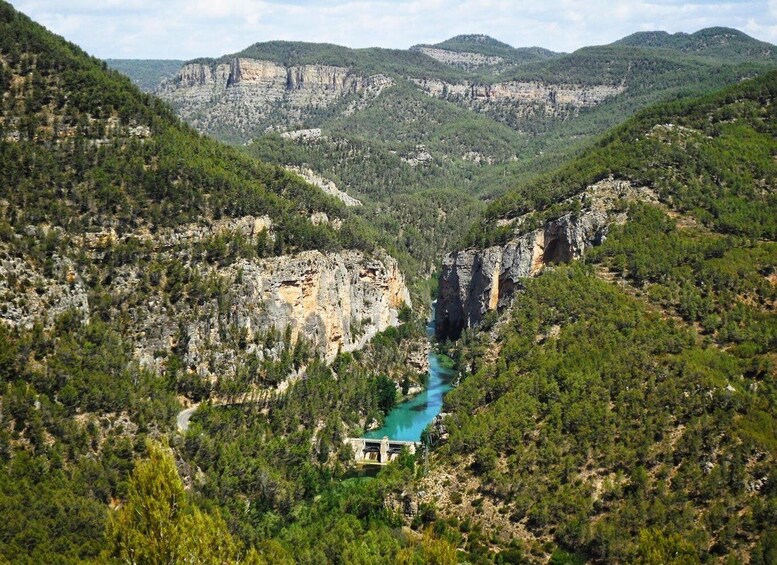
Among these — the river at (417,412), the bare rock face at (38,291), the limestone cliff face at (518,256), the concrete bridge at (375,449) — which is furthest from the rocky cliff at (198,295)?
the limestone cliff face at (518,256)

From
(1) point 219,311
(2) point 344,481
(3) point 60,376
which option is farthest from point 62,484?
(1) point 219,311

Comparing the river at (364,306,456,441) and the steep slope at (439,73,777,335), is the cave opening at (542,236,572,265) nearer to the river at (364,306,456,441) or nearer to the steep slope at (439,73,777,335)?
the steep slope at (439,73,777,335)

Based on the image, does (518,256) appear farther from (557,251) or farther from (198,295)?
(198,295)

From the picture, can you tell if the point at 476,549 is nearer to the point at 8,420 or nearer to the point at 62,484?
the point at 62,484

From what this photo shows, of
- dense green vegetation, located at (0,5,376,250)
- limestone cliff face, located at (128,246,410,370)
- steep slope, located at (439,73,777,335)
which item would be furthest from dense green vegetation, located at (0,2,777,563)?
limestone cliff face, located at (128,246,410,370)

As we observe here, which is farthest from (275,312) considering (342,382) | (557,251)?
(557,251)
